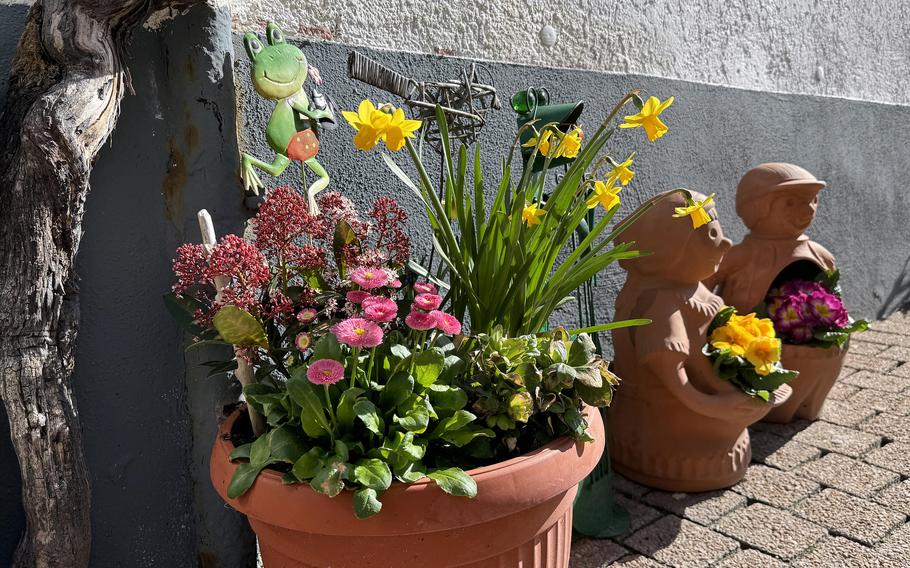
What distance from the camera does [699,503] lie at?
8.22ft

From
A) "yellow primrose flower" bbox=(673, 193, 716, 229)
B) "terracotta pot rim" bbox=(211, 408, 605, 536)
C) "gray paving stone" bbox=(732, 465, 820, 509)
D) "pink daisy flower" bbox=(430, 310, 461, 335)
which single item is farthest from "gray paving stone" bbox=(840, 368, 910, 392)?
"pink daisy flower" bbox=(430, 310, 461, 335)

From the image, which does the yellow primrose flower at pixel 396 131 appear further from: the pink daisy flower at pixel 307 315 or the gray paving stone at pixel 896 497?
the gray paving stone at pixel 896 497

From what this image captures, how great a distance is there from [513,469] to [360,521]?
0.31 meters

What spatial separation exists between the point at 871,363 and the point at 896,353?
276 millimetres

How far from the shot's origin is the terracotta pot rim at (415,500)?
1.30 metres

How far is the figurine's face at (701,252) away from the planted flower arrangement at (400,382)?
761 mm

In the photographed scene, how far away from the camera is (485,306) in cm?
174

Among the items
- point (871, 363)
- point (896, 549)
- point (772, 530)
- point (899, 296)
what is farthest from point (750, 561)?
point (899, 296)

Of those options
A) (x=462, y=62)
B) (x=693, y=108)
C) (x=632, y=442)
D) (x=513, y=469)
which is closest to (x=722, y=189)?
(x=693, y=108)

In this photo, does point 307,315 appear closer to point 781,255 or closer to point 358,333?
point 358,333

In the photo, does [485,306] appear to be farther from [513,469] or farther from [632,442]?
[632,442]

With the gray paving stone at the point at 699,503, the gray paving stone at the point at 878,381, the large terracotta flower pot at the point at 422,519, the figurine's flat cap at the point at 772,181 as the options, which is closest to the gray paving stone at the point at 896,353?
the gray paving stone at the point at 878,381

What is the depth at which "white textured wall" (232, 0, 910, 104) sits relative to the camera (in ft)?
6.81

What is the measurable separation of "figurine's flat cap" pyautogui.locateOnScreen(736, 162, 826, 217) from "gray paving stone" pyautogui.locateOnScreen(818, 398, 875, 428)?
1.03 m
